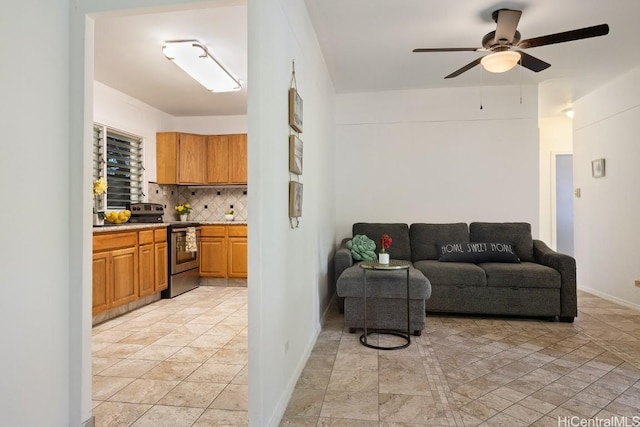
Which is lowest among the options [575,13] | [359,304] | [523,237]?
[359,304]

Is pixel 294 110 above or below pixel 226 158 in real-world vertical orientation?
below

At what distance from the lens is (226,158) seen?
5625mm

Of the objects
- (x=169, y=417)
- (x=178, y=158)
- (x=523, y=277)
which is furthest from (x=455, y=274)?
(x=178, y=158)

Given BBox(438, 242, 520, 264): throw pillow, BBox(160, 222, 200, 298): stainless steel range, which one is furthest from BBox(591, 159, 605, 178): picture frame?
BBox(160, 222, 200, 298): stainless steel range

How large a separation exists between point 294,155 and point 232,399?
1.54 meters

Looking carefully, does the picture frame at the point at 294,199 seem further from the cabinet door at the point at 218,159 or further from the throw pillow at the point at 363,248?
the cabinet door at the point at 218,159

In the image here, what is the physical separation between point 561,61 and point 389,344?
135 inches

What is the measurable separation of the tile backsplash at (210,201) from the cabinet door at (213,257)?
64 cm

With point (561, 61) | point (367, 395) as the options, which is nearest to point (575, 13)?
point (561, 61)

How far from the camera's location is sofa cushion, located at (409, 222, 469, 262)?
14.5 feet

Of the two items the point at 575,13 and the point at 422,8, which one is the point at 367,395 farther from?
the point at 575,13

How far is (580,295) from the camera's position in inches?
191

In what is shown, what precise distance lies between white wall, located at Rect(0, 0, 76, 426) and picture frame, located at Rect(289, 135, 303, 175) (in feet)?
3.85

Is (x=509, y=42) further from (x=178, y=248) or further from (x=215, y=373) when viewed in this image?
(x=178, y=248)
